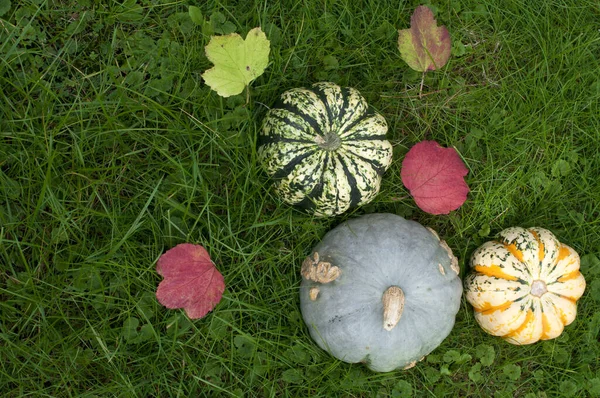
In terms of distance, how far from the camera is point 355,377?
3.04 metres

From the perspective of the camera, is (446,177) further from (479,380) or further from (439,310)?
(479,380)

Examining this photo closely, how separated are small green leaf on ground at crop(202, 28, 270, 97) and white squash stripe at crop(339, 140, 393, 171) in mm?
563

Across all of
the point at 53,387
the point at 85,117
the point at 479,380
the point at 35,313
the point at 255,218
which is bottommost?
the point at 479,380

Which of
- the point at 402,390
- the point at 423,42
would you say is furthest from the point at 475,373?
the point at 423,42

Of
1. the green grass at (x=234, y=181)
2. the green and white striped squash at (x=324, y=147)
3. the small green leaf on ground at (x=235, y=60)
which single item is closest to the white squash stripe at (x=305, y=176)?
the green and white striped squash at (x=324, y=147)

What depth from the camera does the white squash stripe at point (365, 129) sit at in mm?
2768

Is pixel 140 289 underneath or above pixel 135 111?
underneath

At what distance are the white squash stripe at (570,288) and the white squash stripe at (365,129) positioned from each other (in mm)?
1136

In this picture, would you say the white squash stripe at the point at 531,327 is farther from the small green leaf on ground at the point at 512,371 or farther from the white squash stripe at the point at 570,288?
the small green leaf on ground at the point at 512,371

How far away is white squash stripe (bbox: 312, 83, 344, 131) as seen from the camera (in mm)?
2754

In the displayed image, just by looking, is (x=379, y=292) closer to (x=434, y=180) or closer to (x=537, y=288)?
→ (x=434, y=180)

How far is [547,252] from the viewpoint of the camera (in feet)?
9.62

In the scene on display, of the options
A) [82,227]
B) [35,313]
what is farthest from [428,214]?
[35,313]

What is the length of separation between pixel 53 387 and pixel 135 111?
1.39 m
